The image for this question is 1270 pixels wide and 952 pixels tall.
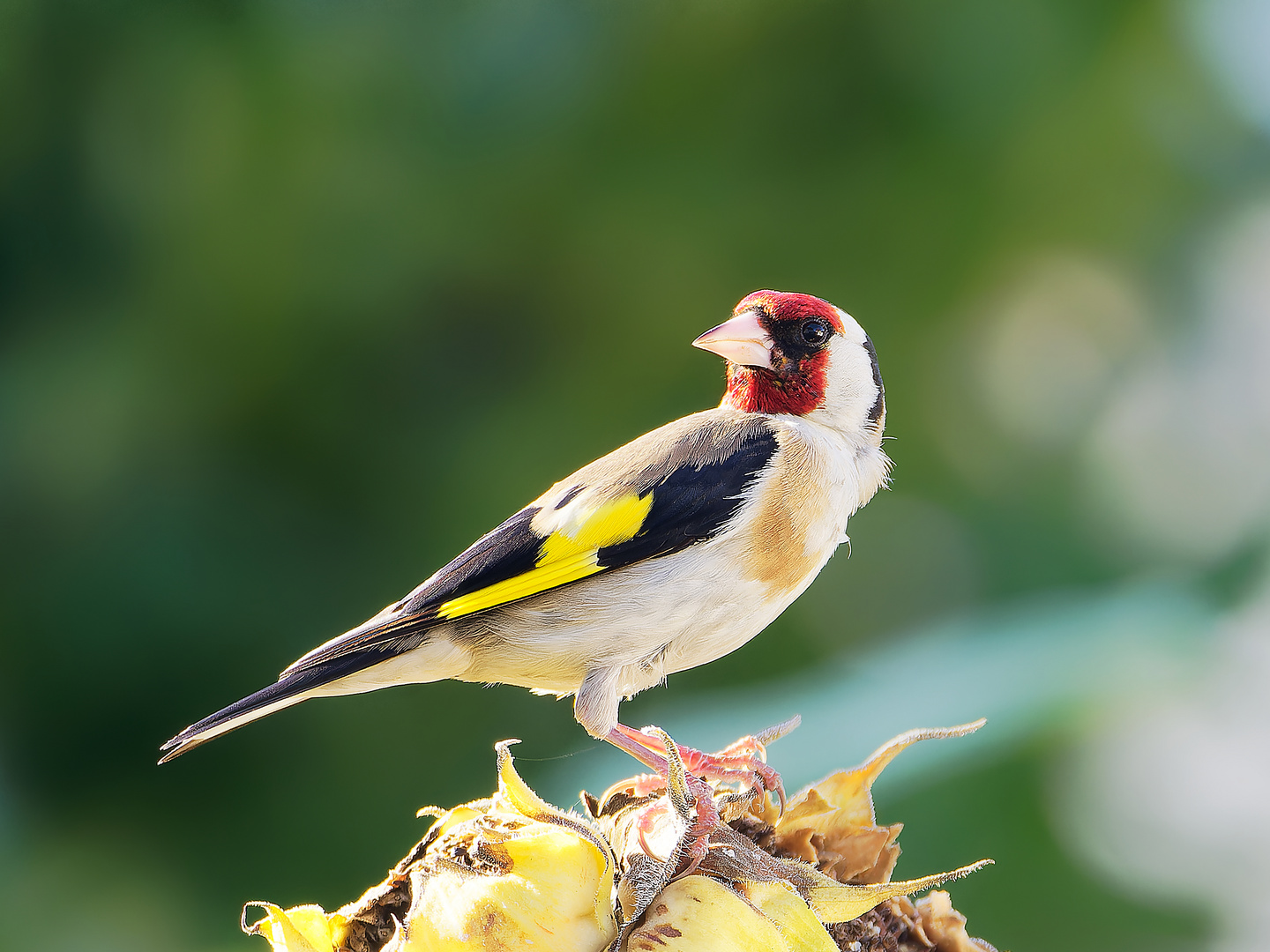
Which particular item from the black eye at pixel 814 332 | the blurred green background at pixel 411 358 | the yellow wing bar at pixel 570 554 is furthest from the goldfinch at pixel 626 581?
the blurred green background at pixel 411 358

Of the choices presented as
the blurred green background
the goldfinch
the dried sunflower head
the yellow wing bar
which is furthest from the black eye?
the blurred green background

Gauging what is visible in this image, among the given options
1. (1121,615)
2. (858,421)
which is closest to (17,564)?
(858,421)

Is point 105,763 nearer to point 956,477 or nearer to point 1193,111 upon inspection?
point 956,477

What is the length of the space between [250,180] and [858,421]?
5.33 feet

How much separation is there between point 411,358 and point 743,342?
1351 mm

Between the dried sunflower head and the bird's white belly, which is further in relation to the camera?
the bird's white belly

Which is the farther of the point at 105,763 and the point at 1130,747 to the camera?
the point at 105,763

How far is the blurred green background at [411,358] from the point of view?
2.10 metres

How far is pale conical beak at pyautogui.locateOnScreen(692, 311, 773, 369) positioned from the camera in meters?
1.06

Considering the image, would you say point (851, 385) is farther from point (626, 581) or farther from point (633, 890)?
point (633, 890)

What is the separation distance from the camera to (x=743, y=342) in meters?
1.08

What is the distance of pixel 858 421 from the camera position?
3.65 feet

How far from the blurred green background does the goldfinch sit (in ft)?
3.93

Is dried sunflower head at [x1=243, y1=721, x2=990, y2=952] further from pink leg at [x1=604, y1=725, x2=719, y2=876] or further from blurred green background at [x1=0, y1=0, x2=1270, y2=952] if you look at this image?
blurred green background at [x1=0, y1=0, x2=1270, y2=952]
